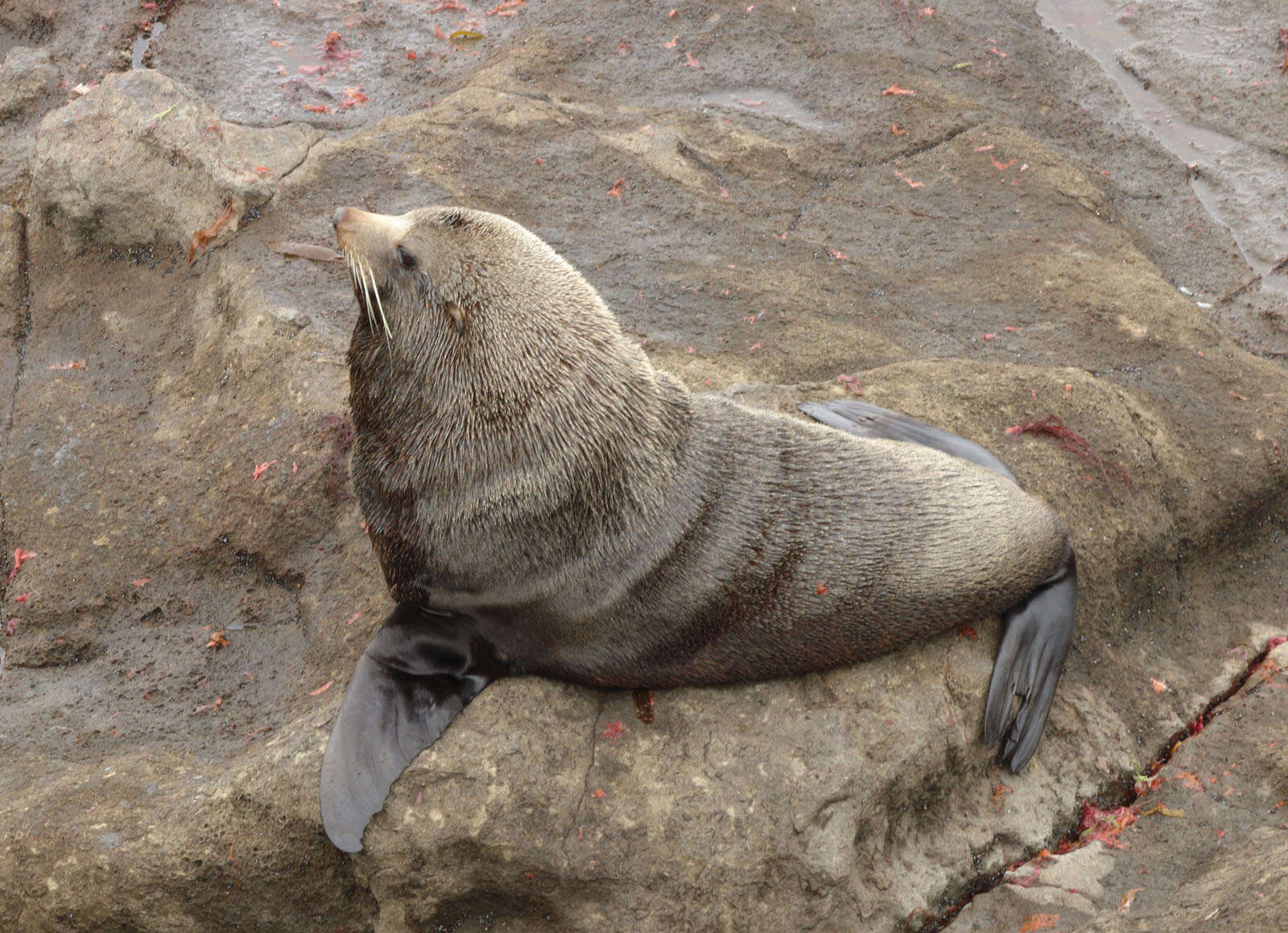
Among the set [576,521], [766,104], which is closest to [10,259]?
[576,521]

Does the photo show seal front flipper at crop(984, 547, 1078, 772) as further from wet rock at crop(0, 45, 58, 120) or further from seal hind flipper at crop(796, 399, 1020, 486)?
wet rock at crop(0, 45, 58, 120)

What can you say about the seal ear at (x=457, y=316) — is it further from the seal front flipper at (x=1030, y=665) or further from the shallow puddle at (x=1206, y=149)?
the shallow puddle at (x=1206, y=149)

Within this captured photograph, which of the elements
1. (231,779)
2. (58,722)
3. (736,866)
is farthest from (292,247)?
(736,866)

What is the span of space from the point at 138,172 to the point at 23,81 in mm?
2594

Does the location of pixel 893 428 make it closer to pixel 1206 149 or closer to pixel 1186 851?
pixel 1186 851

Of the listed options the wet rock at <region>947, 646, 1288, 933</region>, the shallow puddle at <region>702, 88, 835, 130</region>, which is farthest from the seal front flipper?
the shallow puddle at <region>702, 88, 835, 130</region>

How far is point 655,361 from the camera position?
6352 mm

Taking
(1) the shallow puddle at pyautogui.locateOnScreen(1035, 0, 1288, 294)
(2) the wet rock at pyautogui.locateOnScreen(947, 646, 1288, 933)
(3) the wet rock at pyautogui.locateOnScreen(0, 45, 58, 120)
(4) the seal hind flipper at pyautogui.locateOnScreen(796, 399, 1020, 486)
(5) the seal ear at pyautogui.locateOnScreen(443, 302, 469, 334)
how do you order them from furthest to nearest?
1. (3) the wet rock at pyautogui.locateOnScreen(0, 45, 58, 120)
2. (1) the shallow puddle at pyautogui.locateOnScreen(1035, 0, 1288, 294)
3. (4) the seal hind flipper at pyautogui.locateOnScreen(796, 399, 1020, 486)
4. (5) the seal ear at pyautogui.locateOnScreen(443, 302, 469, 334)
5. (2) the wet rock at pyautogui.locateOnScreen(947, 646, 1288, 933)

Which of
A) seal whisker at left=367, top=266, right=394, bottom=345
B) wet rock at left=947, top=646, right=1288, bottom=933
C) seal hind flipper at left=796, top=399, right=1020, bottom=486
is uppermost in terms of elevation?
seal whisker at left=367, top=266, right=394, bottom=345

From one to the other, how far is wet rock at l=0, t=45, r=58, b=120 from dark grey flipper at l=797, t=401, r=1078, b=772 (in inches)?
285

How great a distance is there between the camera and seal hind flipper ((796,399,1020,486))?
5508mm

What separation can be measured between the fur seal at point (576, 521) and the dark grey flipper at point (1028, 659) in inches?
0.6

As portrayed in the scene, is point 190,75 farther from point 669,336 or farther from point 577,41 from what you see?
point 669,336

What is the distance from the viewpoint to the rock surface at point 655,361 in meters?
4.37
